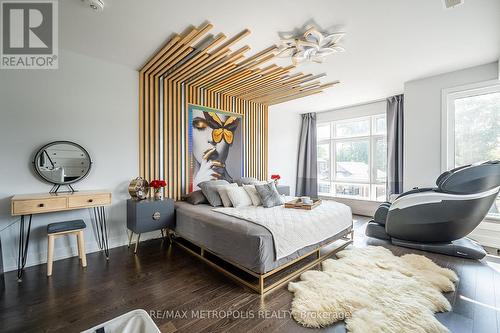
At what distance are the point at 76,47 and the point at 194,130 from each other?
193 cm

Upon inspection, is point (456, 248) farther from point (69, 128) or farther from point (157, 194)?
point (69, 128)

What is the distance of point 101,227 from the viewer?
10.2ft

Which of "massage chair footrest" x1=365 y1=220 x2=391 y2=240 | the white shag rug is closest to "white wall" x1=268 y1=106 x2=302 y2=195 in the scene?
"massage chair footrest" x1=365 y1=220 x2=391 y2=240

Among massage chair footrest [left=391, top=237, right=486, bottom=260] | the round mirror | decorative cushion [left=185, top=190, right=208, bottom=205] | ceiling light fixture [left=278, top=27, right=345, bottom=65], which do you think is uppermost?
ceiling light fixture [left=278, top=27, right=345, bottom=65]

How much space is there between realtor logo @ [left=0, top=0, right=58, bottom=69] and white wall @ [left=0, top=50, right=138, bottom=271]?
0.36 feet

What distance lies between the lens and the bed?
2086 millimetres

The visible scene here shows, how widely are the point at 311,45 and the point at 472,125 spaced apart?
3.20 m

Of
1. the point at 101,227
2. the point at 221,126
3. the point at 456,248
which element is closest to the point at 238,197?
the point at 221,126

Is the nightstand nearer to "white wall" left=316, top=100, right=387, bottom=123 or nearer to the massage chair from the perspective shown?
the massage chair

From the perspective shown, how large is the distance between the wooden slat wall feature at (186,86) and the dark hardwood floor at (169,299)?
156 centimetres

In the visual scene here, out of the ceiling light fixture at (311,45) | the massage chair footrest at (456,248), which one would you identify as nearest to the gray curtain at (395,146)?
the massage chair footrest at (456,248)

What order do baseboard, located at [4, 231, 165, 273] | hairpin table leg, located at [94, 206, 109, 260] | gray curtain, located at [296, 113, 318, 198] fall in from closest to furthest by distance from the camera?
1. baseboard, located at [4, 231, 165, 273]
2. hairpin table leg, located at [94, 206, 109, 260]
3. gray curtain, located at [296, 113, 318, 198]

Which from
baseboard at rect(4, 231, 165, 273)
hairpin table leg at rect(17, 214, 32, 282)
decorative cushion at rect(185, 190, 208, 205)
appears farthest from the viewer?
decorative cushion at rect(185, 190, 208, 205)

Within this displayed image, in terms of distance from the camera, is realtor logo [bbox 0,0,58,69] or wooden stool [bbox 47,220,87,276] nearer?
realtor logo [bbox 0,0,58,69]
